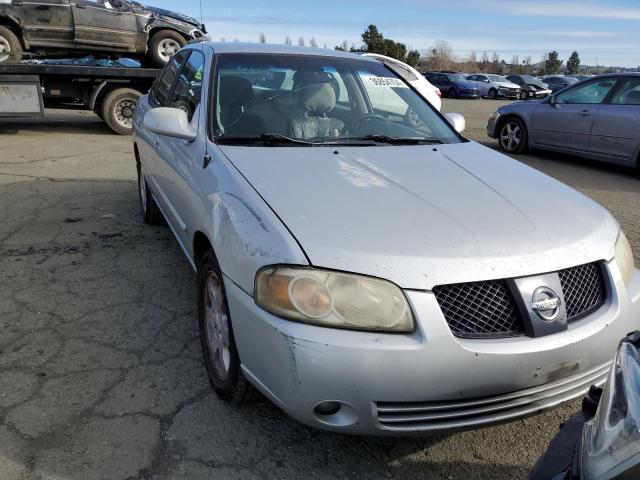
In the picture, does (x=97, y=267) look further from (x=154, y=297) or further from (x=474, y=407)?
(x=474, y=407)

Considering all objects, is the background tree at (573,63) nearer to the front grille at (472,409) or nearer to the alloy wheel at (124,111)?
the alloy wheel at (124,111)

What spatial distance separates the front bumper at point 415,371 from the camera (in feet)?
6.01

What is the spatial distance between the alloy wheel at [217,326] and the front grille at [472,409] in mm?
813

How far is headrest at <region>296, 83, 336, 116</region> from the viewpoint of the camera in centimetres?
338

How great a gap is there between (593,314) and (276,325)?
1226 mm

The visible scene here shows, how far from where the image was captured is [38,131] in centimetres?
1066

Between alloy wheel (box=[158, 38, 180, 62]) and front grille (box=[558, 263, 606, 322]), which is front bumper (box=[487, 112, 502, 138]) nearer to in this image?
alloy wheel (box=[158, 38, 180, 62])

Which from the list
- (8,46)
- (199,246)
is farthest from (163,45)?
(199,246)

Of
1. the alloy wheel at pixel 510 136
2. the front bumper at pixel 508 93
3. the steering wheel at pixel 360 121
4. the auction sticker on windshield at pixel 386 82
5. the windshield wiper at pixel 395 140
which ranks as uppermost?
the auction sticker on windshield at pixel 386 82

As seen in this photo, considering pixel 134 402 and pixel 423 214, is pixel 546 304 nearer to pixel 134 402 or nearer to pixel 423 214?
pixel 423 214

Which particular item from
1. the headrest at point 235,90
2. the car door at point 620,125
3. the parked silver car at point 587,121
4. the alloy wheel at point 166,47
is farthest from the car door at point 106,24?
the headrest at point 235,90

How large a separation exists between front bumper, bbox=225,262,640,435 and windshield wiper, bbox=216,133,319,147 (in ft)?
3.87

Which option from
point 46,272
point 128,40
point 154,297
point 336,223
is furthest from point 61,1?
point 336,223

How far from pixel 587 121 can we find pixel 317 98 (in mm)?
6540
